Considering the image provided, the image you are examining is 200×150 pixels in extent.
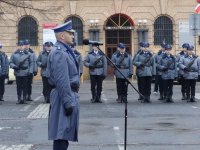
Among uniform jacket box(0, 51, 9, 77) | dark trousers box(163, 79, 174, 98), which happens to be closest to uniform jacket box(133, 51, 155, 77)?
dark trousers box(163, 79, 174, 98)

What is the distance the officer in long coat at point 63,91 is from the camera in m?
8.19

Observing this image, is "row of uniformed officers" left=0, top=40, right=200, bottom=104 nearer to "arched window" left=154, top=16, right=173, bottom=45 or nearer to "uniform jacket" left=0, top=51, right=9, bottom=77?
"uniform jacket" left=0, top=51, right=9, bottom=77

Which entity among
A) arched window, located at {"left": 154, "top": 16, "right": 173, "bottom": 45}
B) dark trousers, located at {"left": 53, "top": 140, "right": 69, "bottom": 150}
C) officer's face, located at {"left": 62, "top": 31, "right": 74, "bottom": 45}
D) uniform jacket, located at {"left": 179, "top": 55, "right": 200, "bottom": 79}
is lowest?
dark trousers, located at {"left": 53, "top": 140, "right": 69, "bottom": 150}

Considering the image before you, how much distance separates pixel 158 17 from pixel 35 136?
3140 centimetres

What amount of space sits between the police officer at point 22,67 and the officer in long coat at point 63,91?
43.3ft

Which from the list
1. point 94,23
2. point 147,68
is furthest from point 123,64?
point 94,23

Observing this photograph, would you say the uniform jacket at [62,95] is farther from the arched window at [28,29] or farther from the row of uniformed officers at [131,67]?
the arched window at [28,29]

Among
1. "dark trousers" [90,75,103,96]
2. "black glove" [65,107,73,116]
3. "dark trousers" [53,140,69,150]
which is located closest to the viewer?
"black glove" [65,107,73,116]

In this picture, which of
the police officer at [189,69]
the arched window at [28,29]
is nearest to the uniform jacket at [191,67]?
the police officer at [189,69]

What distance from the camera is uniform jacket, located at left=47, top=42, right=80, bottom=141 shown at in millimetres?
8188

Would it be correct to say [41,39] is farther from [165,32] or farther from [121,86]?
[121,86]

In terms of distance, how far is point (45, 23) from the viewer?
42906 millimetres

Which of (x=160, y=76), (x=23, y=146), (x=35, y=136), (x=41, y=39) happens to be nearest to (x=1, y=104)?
(x=160, y=76)

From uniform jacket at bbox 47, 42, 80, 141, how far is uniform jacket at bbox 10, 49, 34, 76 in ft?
43.4
